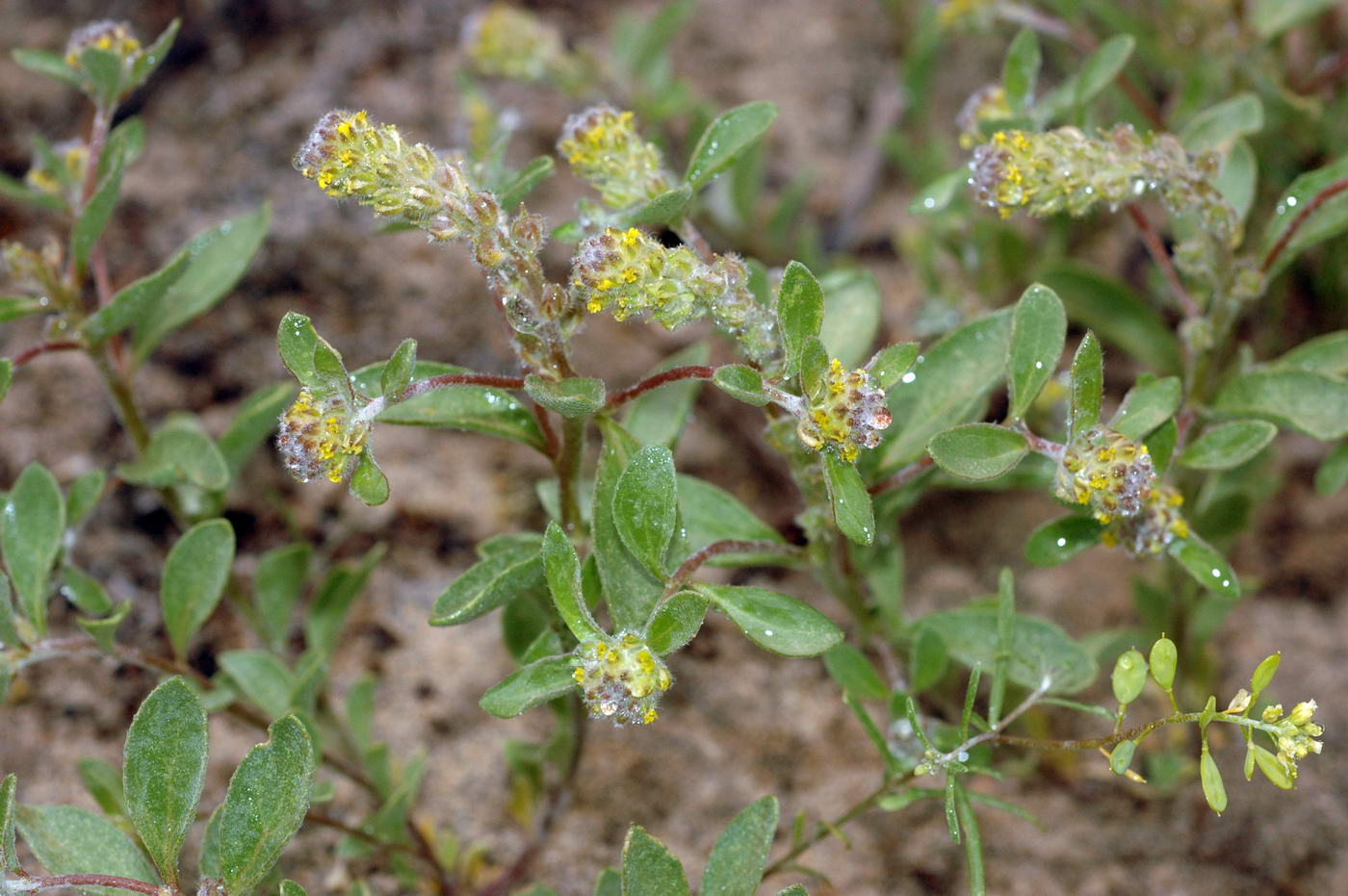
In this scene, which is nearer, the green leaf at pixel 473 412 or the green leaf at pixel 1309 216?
the green leaf at pixel 473 412

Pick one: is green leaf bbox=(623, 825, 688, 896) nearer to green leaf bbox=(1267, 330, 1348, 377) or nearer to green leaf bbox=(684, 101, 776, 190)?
green leaf bbox=(684, 101, 776, 190)

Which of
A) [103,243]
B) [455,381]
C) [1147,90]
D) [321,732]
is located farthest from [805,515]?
[103,243]

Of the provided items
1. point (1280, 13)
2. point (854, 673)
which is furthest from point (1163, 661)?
point (1280, 13)

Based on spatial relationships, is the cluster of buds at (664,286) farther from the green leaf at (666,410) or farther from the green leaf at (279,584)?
the green leaf at (279,584)

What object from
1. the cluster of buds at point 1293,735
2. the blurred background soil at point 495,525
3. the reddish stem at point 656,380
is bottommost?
the blurred background soil at point 495,525

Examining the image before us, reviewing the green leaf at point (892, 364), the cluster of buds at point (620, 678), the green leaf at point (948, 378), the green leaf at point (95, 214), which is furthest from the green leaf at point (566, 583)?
the green leaf at point (95, 214)

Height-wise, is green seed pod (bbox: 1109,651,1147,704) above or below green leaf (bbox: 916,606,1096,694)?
above

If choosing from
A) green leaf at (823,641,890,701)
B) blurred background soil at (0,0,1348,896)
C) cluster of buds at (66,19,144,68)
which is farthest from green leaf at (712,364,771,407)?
cluster of buds at (66,19,144,68)

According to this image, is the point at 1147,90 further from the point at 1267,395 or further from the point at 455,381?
the point at 455,381
